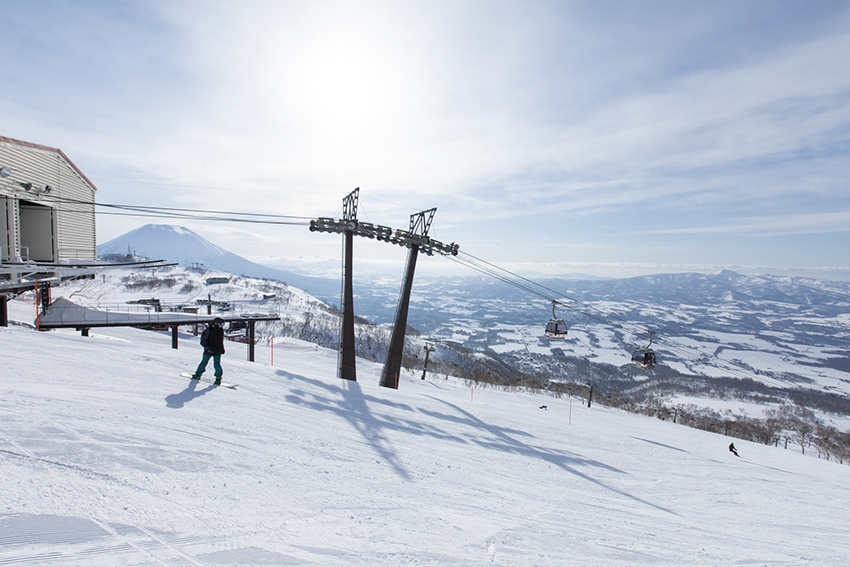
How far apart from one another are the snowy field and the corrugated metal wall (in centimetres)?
1357

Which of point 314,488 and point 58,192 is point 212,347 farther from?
point 58,192

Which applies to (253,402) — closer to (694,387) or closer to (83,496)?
(83,496)

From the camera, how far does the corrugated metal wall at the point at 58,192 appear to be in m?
16.9

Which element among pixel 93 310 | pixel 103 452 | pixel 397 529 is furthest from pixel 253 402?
pixel 93 310

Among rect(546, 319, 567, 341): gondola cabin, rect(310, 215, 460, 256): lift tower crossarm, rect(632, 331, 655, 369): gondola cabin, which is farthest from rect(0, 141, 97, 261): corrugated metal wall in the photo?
rect(632, 331, 655, 369): gondola cabin

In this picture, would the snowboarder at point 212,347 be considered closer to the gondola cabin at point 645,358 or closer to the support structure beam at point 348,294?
the support structure beam at point 348,294

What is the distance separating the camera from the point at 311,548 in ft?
11.3

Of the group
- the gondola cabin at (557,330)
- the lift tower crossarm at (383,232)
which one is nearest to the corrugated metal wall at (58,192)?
the lift tower crossarm at (383,232)

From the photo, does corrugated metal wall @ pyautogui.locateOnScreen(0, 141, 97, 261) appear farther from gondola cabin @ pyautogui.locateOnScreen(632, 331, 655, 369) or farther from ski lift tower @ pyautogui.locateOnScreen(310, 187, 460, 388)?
gondola cabin @ pyautogui.locateOnScreen(632, 331, 655, 369)

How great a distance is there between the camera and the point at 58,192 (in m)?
20.0

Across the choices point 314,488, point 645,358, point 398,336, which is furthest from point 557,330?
point 314,488

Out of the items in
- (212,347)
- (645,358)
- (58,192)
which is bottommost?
(645,358)

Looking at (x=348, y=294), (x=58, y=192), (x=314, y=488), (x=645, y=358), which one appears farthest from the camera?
(x=58, y=192)

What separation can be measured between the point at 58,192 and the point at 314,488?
2573 cm
